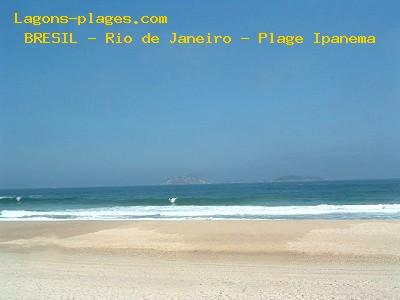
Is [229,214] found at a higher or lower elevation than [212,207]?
higher

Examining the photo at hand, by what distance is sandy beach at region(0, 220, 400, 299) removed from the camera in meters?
7.93

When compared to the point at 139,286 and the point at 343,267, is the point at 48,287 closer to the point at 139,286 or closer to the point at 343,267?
the point at 139,286

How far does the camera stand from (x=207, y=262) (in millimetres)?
10820

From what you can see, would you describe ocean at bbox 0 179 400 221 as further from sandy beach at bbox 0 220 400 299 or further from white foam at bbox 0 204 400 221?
sandy beach at bbox 0 220 400 299

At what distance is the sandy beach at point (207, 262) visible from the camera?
7.93 meters

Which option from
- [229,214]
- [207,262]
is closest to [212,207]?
[229,214]

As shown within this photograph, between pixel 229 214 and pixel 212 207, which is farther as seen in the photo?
pixel 212 207

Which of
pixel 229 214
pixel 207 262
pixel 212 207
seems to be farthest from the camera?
pixel 212 207

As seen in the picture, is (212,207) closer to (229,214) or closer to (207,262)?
(229,214)

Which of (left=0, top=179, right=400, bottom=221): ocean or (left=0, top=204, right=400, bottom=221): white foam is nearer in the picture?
(left=0, top=204, right=400, bottom=221): white foam

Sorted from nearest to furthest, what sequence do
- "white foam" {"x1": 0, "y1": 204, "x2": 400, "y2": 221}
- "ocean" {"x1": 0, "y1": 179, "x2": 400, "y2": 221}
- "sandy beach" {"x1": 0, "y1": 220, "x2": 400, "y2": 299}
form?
"sandy beach" {"x1": 0, "y1": 220, "x2": 400, "y2": 299} < "white foam" {"x1": 0, "y1": 204, "x2": 400, "y2": 221} < "ocean" {"x1": 0, "y1": 179, "x2": 400, "y2": 221}

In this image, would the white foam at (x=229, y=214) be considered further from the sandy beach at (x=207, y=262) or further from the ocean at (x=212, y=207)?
the sandy beach at (x=207, y=262)

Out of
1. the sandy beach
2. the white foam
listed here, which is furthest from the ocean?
the sandy beach

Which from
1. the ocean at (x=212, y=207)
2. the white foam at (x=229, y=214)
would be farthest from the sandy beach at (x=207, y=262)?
the ocean at (x=212, y=207)
